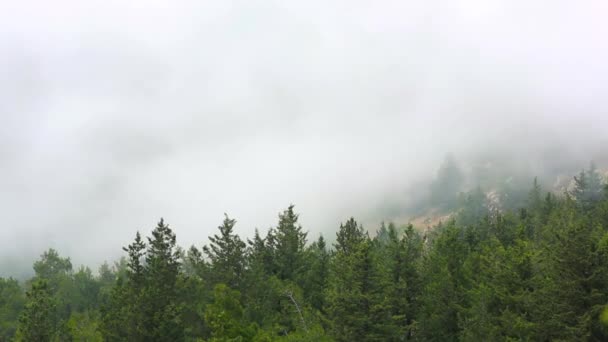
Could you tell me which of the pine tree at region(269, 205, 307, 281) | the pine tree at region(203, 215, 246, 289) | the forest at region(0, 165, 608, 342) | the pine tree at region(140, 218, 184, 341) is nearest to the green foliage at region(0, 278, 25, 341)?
the forest at region(0, 165, 608, 342)

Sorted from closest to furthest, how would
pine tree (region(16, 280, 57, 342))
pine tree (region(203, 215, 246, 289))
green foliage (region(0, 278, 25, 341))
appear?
pine tree (region(16, 280, 57, 342)) → pine tree (region(203, 215, 246, 289)) → green foliage (region(0, 278, 25, 341))

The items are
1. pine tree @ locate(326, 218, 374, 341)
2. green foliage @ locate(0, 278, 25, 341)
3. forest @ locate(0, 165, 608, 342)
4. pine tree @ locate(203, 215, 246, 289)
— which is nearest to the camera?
forest @ locate(0, 165, 608, 342)

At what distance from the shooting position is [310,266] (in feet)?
150

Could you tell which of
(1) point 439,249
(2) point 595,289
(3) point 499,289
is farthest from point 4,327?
(2) point 595,289

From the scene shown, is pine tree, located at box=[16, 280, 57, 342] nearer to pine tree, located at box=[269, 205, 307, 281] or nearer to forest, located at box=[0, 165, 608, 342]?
forest, located at box=[0, 165, 608, 342]

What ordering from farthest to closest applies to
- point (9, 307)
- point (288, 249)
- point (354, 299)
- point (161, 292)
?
point (9, 307), point (288, 249), point (161, 292), point (354, 299)

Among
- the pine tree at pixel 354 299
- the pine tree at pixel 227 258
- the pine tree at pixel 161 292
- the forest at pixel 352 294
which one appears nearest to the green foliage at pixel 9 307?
the forest at pixel 352 294

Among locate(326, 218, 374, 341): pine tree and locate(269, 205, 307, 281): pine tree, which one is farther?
locate(269, 205, 307, 281): pine tree

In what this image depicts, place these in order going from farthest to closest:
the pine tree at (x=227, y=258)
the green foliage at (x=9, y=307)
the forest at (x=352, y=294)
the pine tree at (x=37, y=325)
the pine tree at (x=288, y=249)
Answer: the green foliage at (x=9, y=307) → the pine tree at (x=288, y=249) → the pine tree at (x=227, y=258) → the pine tree at (x=37, y=325) → the forest at (x=352, y=294)

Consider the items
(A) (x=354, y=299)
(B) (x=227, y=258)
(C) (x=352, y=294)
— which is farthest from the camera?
(B) (x=227, y=258)

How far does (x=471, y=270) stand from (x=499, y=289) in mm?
8588

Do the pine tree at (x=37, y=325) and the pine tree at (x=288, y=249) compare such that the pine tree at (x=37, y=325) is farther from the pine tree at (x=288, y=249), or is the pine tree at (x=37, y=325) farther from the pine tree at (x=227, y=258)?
the pine tree at (x=288, y=249)

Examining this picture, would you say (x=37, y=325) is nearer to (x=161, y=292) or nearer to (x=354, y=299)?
(x=161, y=292)

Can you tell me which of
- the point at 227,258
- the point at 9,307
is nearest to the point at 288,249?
the point at 227,258
